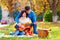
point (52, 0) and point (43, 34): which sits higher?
point (52, 0)

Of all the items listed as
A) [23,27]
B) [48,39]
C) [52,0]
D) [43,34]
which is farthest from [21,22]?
[52,0]

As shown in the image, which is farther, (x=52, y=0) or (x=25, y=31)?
(x=52, y=0)

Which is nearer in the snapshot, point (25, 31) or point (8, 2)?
point (25, 31)

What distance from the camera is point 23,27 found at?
37.2 ft

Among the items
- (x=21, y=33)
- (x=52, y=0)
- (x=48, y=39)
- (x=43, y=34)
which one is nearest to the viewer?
(x=48, y=39)

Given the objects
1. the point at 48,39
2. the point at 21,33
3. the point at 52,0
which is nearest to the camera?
the point at 48,39

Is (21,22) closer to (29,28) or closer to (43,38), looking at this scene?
(29,28)

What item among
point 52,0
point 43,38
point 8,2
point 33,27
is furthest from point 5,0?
point 43,38

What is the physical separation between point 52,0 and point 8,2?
4818 mm

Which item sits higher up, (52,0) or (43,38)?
(52,0)

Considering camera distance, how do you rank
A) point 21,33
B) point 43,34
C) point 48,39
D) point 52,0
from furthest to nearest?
point 52,0 → point 21,33 → point 43,34 → point 48,39

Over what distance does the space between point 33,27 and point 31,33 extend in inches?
16.1

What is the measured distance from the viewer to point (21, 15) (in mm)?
11445

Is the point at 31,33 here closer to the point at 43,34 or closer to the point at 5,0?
the point at 43,34
